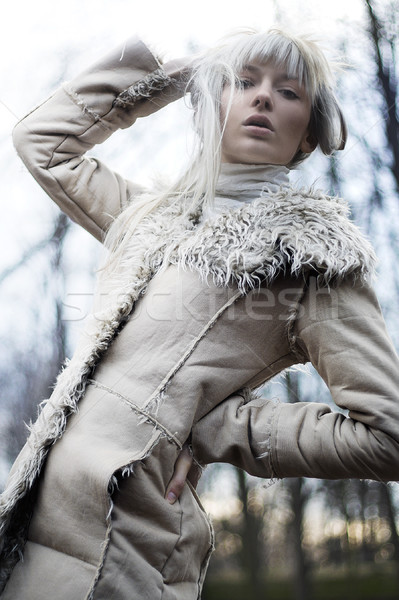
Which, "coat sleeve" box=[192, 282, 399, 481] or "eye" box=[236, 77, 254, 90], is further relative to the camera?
"eye" box=[236, 77, 254, 90]

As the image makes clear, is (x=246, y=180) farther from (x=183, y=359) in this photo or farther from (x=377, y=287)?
(x=377, y=287)

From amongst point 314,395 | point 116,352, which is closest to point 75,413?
point 116,352

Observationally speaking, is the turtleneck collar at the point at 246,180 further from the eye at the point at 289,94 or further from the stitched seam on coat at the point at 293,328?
the stitched seam on coat at the point at 293,328

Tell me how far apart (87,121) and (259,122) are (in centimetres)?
55

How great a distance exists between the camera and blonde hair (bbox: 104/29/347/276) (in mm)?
1573

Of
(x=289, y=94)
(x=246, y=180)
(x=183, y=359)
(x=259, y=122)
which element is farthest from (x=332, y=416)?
(x=289, y=94)

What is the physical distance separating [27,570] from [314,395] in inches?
192

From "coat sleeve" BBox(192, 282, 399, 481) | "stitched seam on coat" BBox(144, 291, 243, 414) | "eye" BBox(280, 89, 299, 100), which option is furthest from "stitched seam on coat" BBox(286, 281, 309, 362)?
"eye" BBox(280, 89, 299, 100)

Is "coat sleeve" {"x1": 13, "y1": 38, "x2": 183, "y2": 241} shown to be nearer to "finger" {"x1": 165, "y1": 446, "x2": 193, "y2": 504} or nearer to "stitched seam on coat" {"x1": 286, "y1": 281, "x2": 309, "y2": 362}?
"stitched seam on coat" {"x1": 286, "y1": 281, "x2": 309, "y2": 362}

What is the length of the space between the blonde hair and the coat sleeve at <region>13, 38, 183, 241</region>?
0.37ft

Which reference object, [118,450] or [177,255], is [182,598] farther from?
[177,255]

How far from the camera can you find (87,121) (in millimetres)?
1736

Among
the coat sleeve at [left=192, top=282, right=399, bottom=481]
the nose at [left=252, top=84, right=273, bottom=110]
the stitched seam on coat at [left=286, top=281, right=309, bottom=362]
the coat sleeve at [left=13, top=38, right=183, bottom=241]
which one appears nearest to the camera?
the coat sleeve at [left=192, top=282, right=399, bottom=481]

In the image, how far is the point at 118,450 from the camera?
1.25m
